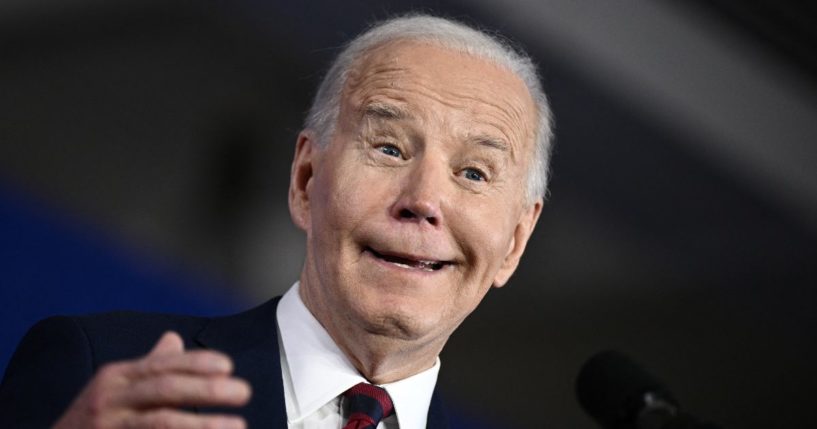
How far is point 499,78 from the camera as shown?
1.67 m

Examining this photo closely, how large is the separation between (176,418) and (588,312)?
180 cm

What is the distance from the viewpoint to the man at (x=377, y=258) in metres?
1.46

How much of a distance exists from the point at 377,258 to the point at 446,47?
364mm

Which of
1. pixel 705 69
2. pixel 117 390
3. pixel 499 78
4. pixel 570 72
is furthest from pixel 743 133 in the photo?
pixel 117 390

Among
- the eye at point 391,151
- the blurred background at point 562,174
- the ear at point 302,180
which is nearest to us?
the eye at point 391,151

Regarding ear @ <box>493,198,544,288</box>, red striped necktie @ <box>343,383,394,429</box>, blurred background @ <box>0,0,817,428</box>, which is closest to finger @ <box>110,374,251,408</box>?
red striped necktie @ <box>343,383,394,429</box>

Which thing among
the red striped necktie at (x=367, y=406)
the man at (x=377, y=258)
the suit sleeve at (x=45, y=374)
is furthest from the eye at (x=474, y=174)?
the suit sleeve at (x=45, y=374)

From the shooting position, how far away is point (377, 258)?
1.50m

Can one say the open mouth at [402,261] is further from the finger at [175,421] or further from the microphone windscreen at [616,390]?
the finger at [175,421]

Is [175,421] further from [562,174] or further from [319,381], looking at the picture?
[562,174]

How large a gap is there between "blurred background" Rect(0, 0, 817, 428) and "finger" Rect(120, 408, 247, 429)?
1129mm

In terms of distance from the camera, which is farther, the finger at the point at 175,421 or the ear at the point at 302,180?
the ear at the point at 302,180

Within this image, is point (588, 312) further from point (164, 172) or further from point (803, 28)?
point (164, 172)

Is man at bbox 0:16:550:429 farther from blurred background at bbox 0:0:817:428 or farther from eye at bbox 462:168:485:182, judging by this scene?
blurred background at bbox 0:0:817:428
